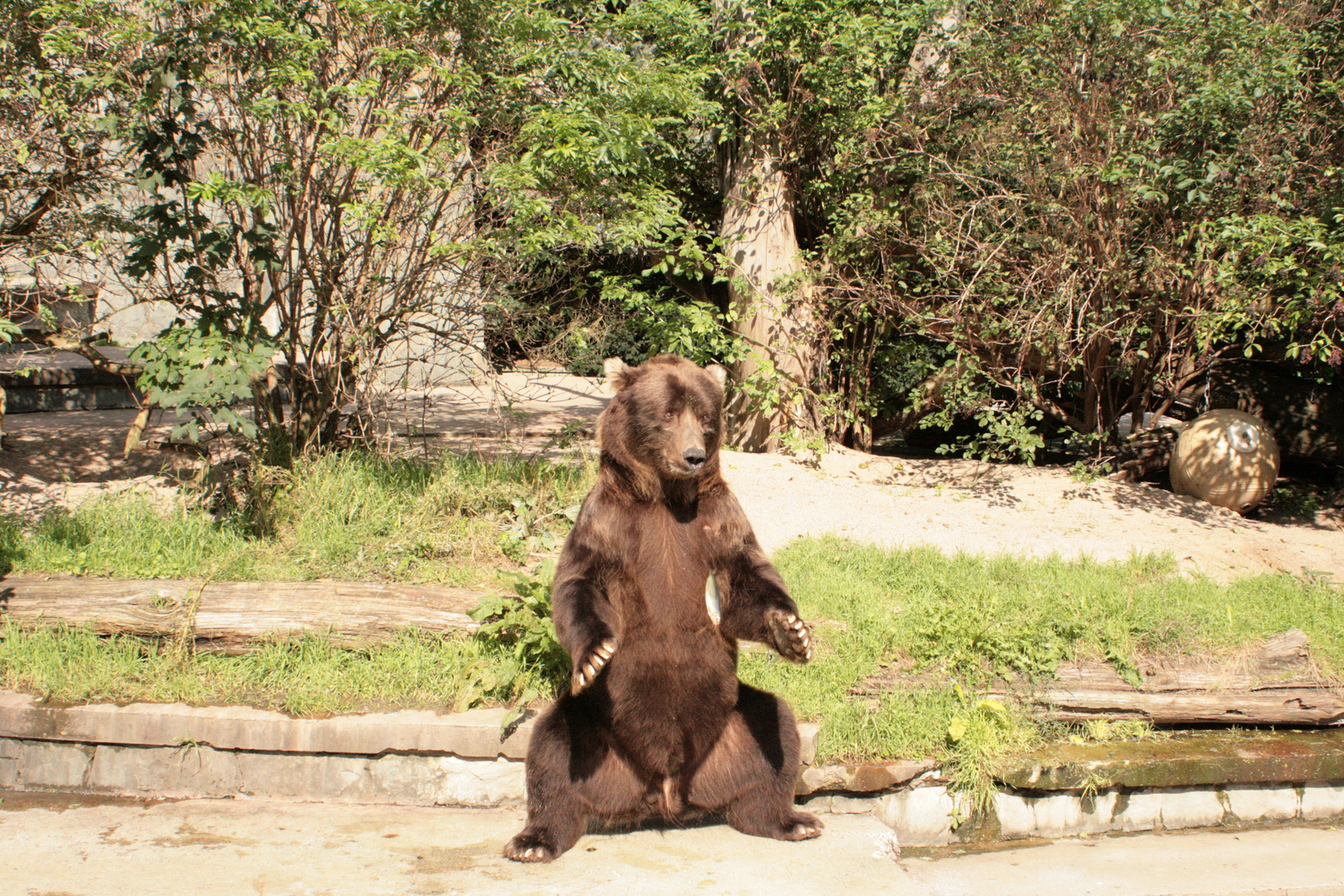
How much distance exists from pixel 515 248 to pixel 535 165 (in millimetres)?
1434

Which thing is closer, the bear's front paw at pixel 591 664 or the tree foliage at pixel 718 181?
the bear's front paw at pixel 591 664

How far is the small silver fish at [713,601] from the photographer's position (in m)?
3.63

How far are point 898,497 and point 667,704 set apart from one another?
4.61 m

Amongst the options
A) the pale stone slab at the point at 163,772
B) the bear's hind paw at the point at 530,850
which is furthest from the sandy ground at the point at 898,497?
the bear's hind paw at the point at 530,850

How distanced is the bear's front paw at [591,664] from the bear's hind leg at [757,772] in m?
0.78

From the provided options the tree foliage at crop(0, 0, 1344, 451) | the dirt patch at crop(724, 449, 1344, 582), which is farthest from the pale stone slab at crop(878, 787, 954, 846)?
the tree foliage at crop(0, 0, 1344, 451)

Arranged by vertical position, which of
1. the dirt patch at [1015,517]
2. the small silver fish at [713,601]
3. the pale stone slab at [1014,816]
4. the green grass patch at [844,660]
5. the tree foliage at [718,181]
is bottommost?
the pale stone slab at [1014,816]

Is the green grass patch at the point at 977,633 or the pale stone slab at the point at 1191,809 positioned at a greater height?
the green grass patch at the point at 977,633

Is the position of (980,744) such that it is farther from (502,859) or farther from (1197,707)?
(502,859)

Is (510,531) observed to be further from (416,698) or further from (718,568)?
(718,568)

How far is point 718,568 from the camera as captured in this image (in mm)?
3682

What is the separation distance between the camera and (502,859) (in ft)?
11.8

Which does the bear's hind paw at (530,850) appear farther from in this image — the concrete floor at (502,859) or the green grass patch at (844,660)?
the green grass patch at (844,660)

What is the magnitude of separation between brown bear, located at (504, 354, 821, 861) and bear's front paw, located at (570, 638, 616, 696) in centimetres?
27
